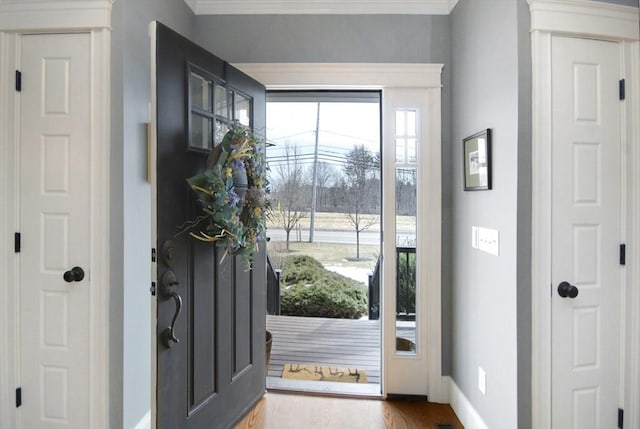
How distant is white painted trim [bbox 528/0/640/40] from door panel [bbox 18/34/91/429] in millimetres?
2194

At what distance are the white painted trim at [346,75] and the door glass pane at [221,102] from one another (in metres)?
0.55

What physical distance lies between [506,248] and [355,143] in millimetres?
1505

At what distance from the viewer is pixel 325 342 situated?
2934 millimetres

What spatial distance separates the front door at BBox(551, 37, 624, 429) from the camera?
1646 millimetres

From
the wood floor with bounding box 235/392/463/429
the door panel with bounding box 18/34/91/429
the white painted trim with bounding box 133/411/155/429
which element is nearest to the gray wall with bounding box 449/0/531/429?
the wood floor with bounding box 235/392/463/429

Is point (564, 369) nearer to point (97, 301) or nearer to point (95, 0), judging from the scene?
point (97, 301)

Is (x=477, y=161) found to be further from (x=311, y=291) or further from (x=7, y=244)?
(x=7, y=244)

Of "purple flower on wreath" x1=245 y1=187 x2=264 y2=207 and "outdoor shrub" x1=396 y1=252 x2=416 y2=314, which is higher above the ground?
"purple flower on wreath" x1=245 y1=187 x2=264 y2=207

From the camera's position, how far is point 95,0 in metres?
1.67

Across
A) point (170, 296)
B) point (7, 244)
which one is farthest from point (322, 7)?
point (7, 244)

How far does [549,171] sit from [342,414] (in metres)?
1.88

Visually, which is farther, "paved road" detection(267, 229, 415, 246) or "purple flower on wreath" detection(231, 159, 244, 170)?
"paved road" detection(267, 229, 415, 246)

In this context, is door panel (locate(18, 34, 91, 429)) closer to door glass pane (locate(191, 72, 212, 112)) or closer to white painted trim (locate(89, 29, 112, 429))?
white painted trim (locate(89, 29, 112, 429))

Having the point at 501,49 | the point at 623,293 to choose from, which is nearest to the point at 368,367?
the point at 623,293
